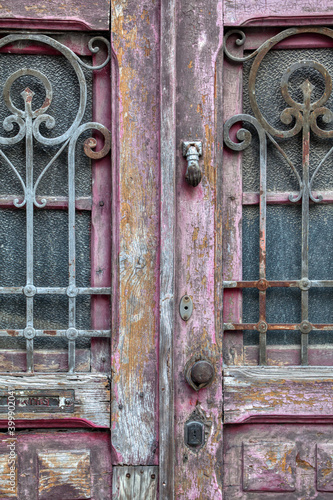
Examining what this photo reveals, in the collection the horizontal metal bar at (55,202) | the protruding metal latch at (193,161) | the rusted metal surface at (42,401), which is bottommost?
the rusted metal surface at (42,401)

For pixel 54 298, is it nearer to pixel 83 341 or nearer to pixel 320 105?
pixel 83 341

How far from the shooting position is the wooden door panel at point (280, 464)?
122 cm

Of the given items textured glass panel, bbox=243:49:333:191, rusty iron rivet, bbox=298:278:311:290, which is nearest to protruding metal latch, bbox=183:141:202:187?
textured glass panel, bbox=243:49:333:191

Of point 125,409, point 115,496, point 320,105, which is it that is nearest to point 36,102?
point 320,105

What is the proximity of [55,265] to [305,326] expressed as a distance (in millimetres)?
790

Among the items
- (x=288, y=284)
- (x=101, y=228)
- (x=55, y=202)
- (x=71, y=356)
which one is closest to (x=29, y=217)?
(x=55, y=202)

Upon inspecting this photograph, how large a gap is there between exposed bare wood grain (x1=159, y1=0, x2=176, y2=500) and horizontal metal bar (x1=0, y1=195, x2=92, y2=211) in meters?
0.25

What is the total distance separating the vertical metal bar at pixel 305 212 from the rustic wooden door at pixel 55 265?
60 cm

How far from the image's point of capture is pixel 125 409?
4.01 feet

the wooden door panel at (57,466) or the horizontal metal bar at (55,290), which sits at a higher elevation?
the horizontal metal bar at (55,290)

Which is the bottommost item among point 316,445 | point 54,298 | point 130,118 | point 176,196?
point 316,445

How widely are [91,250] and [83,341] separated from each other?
0.28 m

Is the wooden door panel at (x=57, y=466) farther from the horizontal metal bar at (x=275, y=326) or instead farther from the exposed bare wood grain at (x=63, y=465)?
the horizontal metal bar at (x=275, y=326)

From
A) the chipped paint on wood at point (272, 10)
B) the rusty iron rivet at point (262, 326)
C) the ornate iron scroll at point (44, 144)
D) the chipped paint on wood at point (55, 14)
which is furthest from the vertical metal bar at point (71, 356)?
the chipped paint on wood at point (272, 10)
